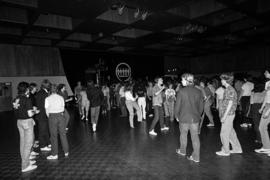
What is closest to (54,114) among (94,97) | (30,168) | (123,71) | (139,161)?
(30,168)

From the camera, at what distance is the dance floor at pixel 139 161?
2986mm

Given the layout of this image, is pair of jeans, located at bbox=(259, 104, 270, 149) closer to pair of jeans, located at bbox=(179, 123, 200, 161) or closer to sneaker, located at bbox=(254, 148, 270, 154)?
sneaker, located at bbox=(254, 148, 270, 154)

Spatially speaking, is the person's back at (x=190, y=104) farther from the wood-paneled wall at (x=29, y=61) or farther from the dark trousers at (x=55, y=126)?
the wood-paneled wall at (x=29, y=61)

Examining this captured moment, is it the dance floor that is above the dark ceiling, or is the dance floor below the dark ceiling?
below

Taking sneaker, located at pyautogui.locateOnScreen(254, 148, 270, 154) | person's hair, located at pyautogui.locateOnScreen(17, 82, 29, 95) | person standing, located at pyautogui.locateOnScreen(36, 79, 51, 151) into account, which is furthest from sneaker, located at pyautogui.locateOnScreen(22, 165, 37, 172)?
sneaker, located at pyautogui.locateOnScreen(254, 148, 270, 154)

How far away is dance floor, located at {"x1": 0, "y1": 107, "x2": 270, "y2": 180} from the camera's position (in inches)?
118

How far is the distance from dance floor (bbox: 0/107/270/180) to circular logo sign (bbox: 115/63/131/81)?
33.4 ft

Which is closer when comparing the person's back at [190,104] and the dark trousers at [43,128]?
the person's back at [190,104]

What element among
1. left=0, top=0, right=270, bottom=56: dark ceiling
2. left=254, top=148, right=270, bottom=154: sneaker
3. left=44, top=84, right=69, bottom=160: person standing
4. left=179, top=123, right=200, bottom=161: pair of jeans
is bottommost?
left=254, top=148, right=270, bottom=154: sneaker

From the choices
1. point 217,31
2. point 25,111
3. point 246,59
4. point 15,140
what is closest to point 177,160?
point 25,111

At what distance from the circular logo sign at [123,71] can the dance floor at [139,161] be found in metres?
10.2

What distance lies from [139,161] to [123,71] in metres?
12.3

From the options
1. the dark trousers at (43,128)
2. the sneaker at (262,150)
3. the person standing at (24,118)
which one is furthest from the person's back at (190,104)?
the dark trousers at (43,128)

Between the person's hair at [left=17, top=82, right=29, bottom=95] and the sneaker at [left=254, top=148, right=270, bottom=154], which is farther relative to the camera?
the sneaker at [left=254, top=148, right=270, bottom=154]
